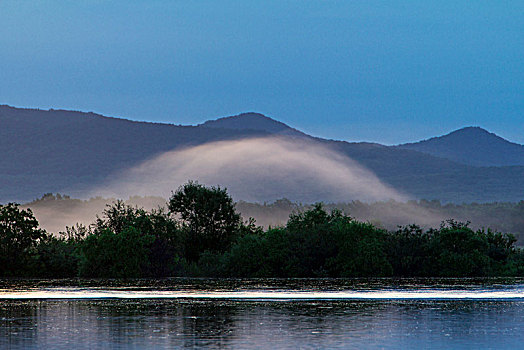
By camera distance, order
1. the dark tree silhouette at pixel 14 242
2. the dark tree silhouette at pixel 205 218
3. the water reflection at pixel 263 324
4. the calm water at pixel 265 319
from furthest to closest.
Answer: the dark tree silhouette at pixel 205 218 < the dark tree silhouette at pixel 14 242 < the calm water at pixel 265 319 < the water reflection at pixel 263 324

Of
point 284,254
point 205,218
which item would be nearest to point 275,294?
point 284,254

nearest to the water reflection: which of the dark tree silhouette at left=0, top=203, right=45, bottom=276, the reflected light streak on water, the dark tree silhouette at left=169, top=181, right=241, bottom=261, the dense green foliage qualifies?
the reflected light streak on water

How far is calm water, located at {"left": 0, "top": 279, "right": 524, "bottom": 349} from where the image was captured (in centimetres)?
2166

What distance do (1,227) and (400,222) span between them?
95.1m

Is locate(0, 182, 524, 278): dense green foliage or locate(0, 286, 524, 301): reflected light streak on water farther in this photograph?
locate(0, 182, 524, 278): dense green foliage

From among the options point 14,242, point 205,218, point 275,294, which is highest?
point 205,218

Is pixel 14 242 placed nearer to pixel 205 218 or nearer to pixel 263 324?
pixel 205 218

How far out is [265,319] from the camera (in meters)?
27.8

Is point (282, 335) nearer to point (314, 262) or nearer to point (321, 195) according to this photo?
point (314, 262)

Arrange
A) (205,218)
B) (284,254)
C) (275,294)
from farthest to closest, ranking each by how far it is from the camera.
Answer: (205,218) < (284,254) < (275,294)

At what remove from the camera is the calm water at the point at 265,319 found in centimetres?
2166

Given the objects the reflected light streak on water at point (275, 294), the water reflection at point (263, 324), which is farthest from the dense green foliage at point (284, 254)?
the water reflection at point (263, 324)

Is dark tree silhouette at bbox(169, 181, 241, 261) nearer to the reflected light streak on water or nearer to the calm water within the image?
the reflected light streak on water

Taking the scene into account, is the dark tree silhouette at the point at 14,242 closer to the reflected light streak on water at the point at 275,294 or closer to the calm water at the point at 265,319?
the reflected light streak on water at the point at 275,294
